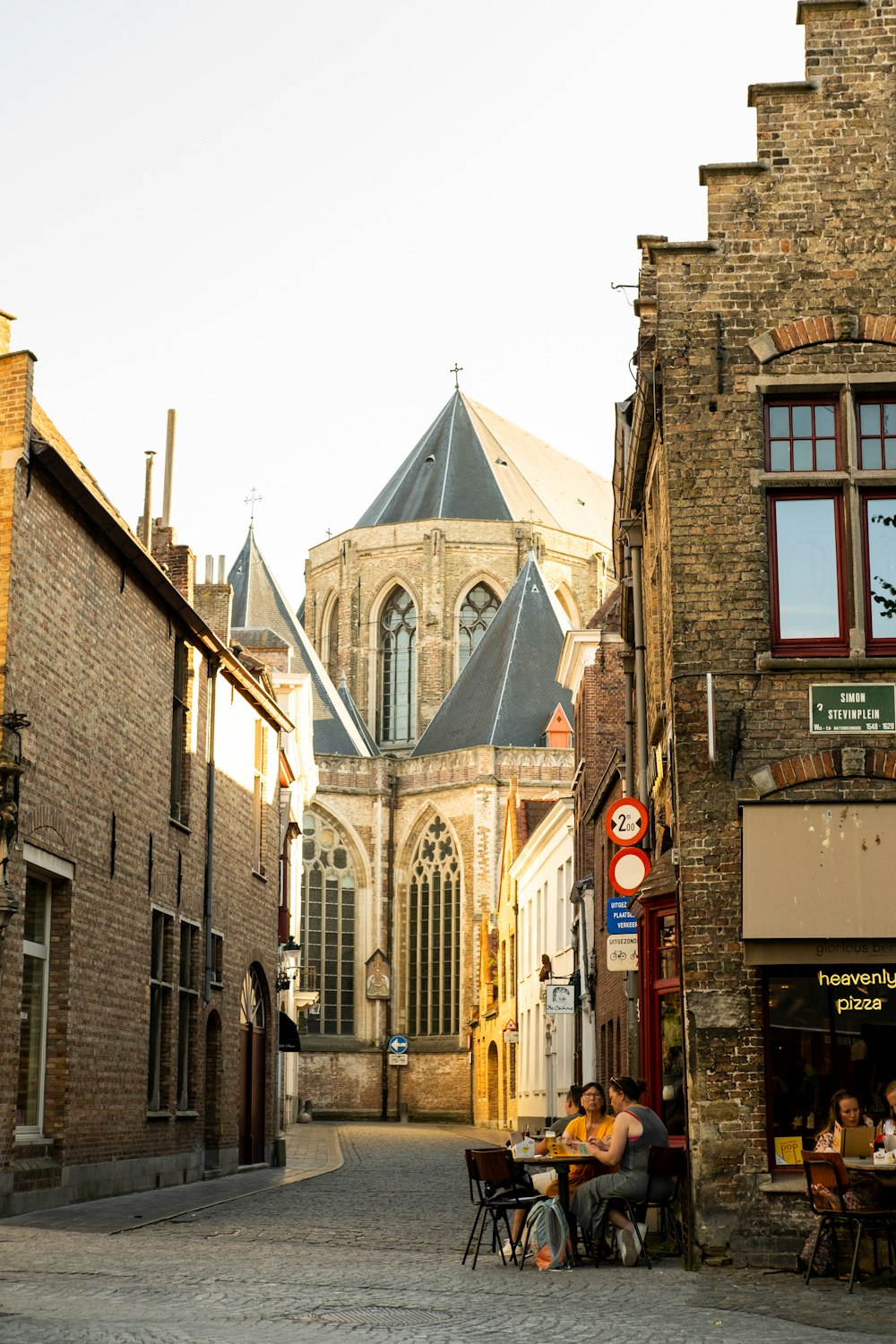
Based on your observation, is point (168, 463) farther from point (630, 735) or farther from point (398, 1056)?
point (398, 1056)

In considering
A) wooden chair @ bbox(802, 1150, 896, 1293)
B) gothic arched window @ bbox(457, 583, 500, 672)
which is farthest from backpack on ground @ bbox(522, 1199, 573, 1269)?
gothic arched window @ bbox(457, 583, 500, 672)

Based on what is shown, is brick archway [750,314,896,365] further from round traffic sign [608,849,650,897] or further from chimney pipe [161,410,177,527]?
chimney pipe [161,410,177,527]

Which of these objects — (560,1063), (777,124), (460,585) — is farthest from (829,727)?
(460,585)

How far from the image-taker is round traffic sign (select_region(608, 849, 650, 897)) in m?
13.9

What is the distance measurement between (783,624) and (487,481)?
5532cm

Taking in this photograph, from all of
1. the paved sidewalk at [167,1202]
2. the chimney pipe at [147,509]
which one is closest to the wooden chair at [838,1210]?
the paved sidewalk at [167,1202]

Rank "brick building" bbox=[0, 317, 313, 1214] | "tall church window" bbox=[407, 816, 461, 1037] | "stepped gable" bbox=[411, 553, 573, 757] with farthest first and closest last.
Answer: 1. "stepped gable" bbox=[411, 553, 573, 757]
2. "tall church window" bbox=[407, 816, 461, 1037]
3. "brick building" bbox=[0, 317, 313, 1214]

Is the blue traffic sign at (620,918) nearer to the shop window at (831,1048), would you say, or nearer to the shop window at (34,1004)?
the shop window at (831,1048)

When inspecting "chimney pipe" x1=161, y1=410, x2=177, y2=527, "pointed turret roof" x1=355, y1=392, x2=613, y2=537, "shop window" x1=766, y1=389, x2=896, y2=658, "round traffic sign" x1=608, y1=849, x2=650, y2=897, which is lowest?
"round traffic sign" x1=608, y1=849, x2=650, y2=897

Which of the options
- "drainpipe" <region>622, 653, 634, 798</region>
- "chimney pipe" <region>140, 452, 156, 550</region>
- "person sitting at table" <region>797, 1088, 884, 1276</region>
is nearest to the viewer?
"person sitting at table" <region>797, 1088, 884, 1276</region>

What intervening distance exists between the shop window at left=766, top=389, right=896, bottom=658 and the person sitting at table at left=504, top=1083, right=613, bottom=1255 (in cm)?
323

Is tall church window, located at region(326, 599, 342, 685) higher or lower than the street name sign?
higher

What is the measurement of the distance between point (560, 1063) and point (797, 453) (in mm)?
21543

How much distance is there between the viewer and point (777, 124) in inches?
479
